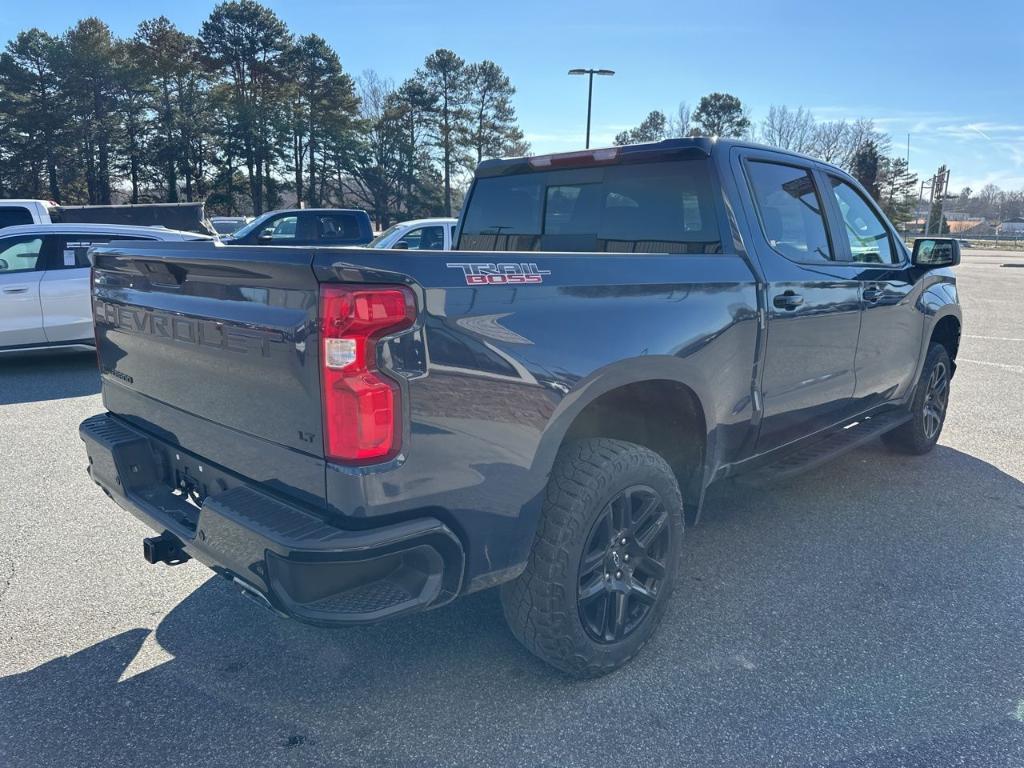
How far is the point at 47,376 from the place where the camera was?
8.14 m

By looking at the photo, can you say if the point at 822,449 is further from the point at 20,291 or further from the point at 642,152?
the point at 20,291

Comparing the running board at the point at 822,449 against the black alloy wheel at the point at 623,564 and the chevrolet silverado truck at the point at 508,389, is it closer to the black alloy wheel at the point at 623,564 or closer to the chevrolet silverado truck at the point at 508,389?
the chevrolet silverado truck at the point at 508,389

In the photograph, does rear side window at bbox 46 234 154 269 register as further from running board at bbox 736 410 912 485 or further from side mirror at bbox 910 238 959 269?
side mirror at bbox 910 238 959 269

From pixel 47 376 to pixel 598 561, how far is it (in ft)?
25.0

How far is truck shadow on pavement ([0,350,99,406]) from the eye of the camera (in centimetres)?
727

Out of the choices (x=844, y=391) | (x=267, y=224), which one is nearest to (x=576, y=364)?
(x=844, y=391)

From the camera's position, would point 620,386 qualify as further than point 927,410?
No

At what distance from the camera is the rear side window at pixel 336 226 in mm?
13648

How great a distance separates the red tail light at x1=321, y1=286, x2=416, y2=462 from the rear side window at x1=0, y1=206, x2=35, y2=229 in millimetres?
10584

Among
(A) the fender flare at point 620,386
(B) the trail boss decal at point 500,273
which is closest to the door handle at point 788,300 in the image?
(A) the fender flare at point 620,386

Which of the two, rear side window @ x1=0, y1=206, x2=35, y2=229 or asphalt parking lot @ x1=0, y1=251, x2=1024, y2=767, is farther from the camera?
rear side window @ x1=0, y1=206, x2=35, y2=229

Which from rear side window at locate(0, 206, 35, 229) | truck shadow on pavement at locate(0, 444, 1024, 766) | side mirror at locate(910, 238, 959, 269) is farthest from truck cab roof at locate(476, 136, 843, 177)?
rear side window at locate(0, 206, 35, 229)

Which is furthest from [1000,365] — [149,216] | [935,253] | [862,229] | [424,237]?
[149,216]

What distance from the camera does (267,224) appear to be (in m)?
14.3
